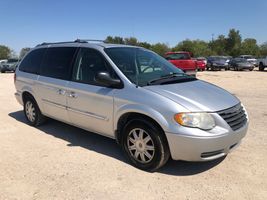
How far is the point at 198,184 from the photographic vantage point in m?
3.75

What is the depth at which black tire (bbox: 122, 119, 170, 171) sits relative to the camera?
3.91 metres

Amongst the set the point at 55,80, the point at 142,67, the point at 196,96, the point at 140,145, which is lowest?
the point at 140,145

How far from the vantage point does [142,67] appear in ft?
16.0

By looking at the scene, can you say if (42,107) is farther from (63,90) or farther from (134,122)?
(134,122)

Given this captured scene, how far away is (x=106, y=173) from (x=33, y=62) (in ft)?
11.5

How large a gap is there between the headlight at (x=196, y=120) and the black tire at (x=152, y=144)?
0.37m

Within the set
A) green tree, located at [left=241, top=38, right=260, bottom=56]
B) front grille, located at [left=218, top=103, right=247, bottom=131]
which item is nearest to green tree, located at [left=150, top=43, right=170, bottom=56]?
green tree, located at [left=241, top=38, right=260, bottom=56]

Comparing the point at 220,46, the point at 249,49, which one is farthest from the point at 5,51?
the point at 249,49

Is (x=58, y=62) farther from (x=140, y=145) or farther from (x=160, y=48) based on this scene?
(x=160, y=48)

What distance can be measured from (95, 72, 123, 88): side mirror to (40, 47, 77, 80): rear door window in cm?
109

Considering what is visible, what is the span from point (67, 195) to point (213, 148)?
75.1 inches

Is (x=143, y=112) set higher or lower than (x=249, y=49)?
lower

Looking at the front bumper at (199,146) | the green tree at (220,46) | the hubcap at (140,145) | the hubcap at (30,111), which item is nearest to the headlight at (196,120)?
the front bumper at (199,146)

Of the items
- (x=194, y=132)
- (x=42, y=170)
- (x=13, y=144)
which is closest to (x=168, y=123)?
(x=194, y=132)
